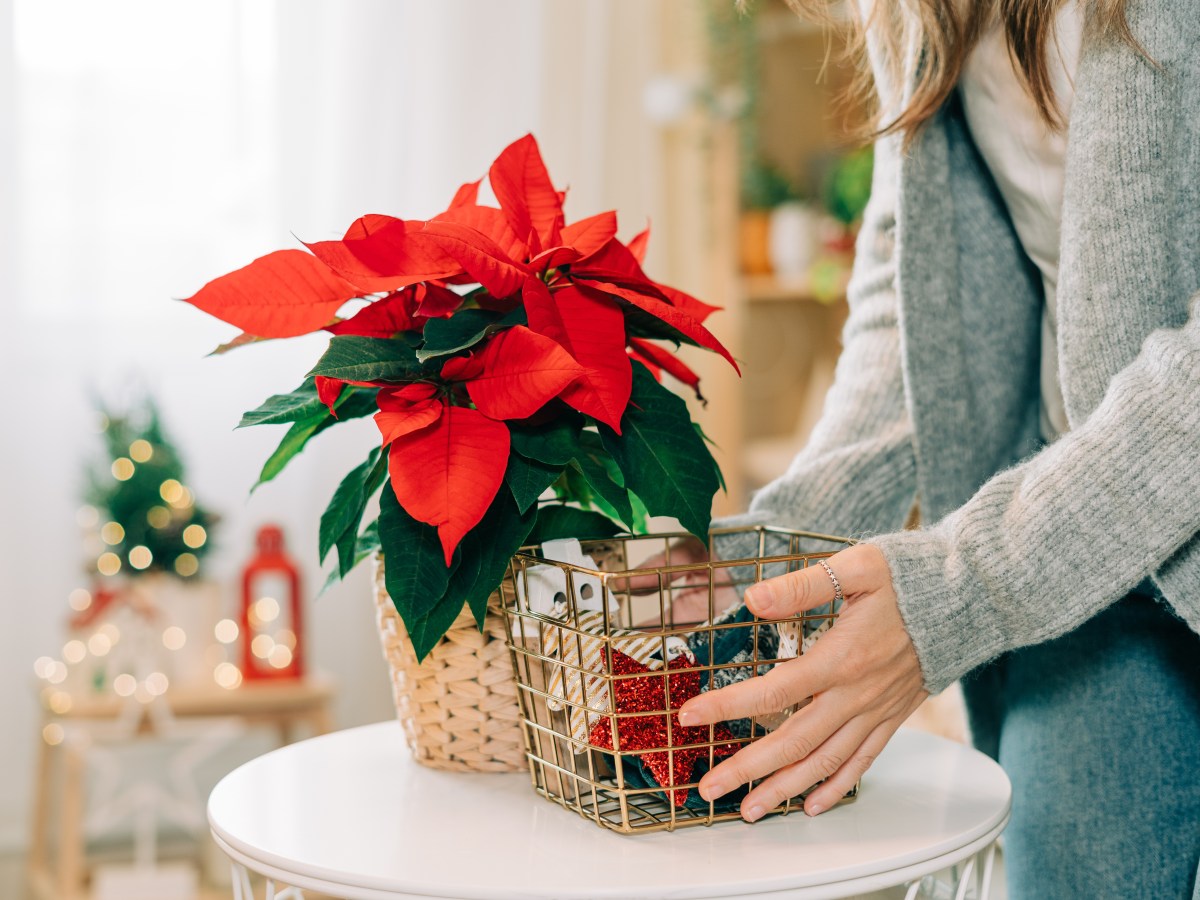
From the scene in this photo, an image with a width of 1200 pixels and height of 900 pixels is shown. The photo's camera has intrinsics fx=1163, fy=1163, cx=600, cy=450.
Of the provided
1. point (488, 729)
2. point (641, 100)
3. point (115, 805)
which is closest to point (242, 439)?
point (115, 805)

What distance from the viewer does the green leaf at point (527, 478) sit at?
60 cm

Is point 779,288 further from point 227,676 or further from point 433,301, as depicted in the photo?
point 433,301

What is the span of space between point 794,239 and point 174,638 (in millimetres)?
1610

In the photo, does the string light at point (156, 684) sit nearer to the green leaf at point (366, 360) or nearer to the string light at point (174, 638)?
the string light at point (174, 638)

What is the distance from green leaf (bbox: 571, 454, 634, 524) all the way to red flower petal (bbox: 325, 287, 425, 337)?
4.7 inches

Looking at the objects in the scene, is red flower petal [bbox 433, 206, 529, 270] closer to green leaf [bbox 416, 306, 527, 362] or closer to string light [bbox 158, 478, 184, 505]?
green leaf [bbox 416, 306, 527, 362]

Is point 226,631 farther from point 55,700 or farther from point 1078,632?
point 1078,632

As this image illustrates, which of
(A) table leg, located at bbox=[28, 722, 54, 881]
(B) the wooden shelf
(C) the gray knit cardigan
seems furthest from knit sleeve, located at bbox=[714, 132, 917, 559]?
(B) the wooden shelf

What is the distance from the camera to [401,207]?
91.2 inches

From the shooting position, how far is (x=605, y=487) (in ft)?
2.08

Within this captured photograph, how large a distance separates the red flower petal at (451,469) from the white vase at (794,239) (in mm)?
2207

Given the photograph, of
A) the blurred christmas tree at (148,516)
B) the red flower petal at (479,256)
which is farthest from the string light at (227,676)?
the red flower petal at (479,256)

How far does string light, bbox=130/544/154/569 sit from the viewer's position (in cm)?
187

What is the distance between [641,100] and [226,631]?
1460 mm
